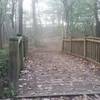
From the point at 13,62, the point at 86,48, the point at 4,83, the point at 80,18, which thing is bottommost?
the point at 4,83

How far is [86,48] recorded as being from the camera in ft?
29.6

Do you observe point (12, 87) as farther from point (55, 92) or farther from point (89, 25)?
point (89, 25)

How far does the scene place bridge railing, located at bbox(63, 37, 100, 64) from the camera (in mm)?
7480

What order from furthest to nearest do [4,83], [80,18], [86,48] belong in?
[80,18]
[86,48]
[4,83]

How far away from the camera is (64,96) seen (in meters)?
3.57

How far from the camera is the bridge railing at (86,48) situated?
7.48 meters

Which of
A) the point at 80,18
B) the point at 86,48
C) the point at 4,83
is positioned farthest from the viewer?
the point at 80,18

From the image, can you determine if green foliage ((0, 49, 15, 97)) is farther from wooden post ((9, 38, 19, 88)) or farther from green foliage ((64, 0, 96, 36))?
green foliage ((64, 0, 96, 36))

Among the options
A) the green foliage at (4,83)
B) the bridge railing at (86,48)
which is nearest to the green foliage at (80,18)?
the bridge railing at (86,48)

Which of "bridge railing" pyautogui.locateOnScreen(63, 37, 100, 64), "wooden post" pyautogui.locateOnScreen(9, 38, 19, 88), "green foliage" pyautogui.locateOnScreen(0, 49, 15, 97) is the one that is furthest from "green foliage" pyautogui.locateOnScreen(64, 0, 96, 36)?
"wooden post" pyautogui.locateOnScreen(9, 38, 19, 88)

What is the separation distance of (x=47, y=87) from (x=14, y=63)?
32.7 inches

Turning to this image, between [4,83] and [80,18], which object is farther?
[80,18]

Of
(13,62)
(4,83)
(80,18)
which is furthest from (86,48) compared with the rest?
(80,18)

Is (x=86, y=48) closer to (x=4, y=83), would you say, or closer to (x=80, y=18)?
(x=4, y=83)
